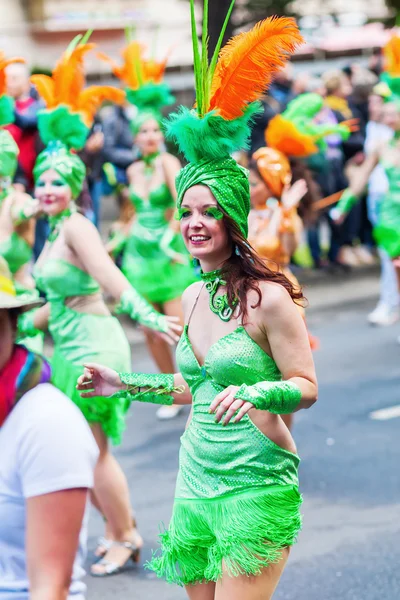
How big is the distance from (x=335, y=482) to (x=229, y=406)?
3.35 meters

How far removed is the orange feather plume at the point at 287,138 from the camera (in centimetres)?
660

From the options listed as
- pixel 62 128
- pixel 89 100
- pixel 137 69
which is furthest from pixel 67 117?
pixel 137 69

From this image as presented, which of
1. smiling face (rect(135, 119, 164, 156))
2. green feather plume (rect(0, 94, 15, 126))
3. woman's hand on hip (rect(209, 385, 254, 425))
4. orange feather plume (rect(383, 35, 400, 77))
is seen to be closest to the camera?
woman's hand on hip (rect(209, 385, 254, 425))

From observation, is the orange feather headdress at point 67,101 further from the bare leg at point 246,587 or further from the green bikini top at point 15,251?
the bare leg at point 246,587

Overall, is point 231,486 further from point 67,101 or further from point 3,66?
point 3,66

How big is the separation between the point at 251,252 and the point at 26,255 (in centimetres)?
307

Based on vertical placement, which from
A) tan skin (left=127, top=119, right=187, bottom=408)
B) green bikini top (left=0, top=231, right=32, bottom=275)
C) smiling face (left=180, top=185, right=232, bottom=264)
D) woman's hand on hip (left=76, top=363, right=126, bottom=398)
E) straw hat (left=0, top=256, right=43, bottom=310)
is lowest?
tan skin (left=127, top=119, right=187, bottom=408)

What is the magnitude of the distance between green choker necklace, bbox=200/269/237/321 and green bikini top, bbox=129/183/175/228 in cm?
467

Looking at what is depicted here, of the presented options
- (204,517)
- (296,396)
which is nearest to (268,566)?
(204,517)

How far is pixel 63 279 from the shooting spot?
5.11 metres

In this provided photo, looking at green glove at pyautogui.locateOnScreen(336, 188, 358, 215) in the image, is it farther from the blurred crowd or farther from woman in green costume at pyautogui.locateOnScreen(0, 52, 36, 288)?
woman in green costume at pyautogui.locateOnScreen(0, 52, 36, 288)

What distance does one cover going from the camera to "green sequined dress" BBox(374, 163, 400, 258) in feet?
28.8

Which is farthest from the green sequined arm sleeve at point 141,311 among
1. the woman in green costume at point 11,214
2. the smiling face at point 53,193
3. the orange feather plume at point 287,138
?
the orange feather plume at point 287,138

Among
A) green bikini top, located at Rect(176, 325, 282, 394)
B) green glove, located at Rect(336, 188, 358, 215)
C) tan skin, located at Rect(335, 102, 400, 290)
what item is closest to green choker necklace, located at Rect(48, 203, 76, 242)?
green bikini top, located at Rect(176, 325, 282, 394)
